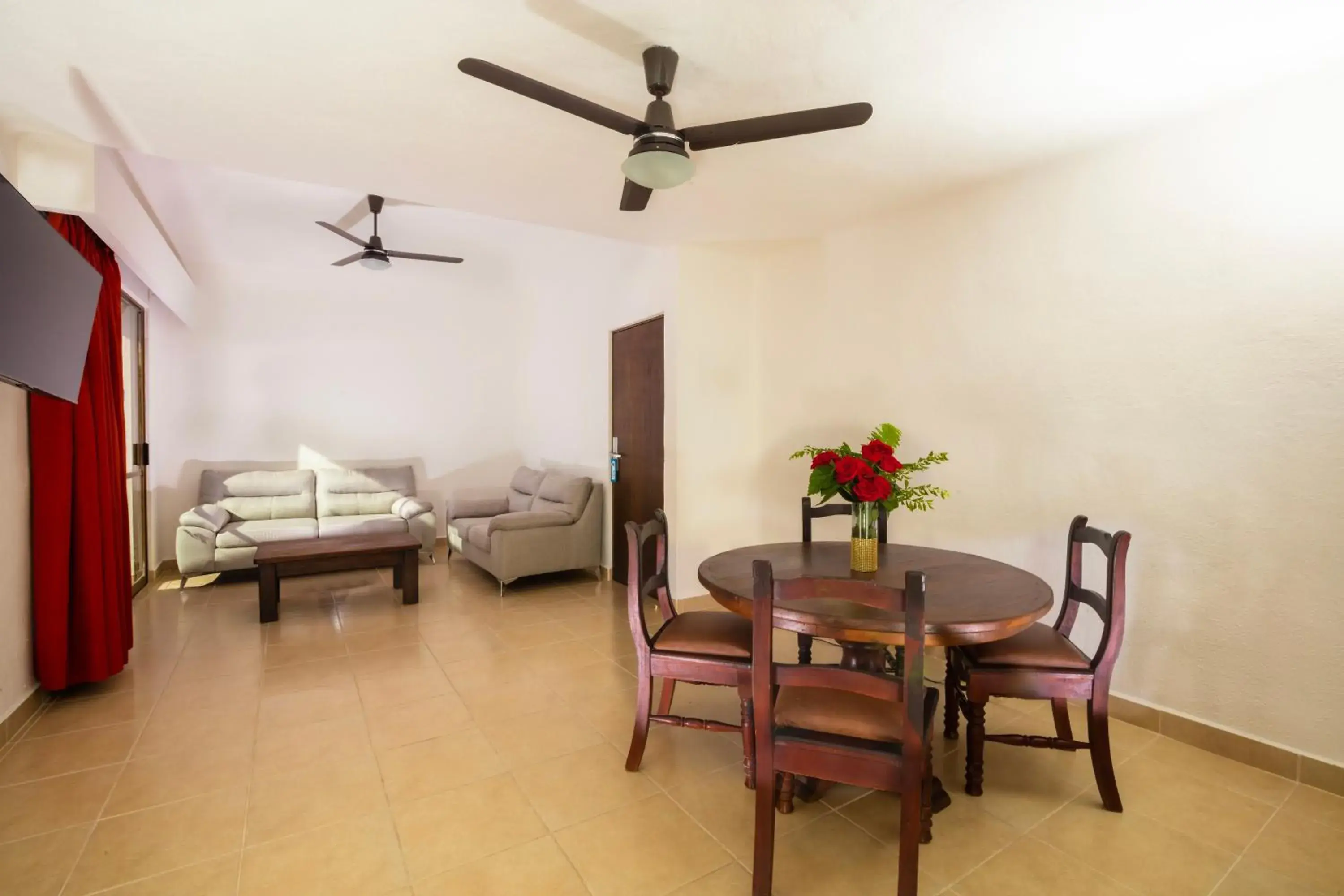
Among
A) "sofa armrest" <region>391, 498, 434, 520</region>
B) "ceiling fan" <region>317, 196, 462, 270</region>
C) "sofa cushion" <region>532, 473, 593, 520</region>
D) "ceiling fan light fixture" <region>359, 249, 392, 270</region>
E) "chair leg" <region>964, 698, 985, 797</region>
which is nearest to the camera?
"chair leg" <region>964, 698, 985, 797</region>

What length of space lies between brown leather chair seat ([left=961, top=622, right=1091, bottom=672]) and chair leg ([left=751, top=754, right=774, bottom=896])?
89 cm

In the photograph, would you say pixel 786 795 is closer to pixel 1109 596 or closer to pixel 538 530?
pixel 1109 596

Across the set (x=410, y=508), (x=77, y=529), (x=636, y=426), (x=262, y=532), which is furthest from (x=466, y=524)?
(x=77, y=529)

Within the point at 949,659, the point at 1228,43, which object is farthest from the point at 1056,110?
the point at 949,659

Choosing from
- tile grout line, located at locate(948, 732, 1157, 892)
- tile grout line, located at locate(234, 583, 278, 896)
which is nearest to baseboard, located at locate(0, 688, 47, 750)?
tile grout line, located at locate(234, 583, 278, 896)

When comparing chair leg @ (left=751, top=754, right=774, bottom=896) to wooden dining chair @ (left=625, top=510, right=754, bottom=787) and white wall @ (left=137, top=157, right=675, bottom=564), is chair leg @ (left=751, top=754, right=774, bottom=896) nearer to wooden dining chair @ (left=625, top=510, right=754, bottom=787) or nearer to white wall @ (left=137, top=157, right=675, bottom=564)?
wooden dining chair @ (left=625, top=510, right=754, bottom=787)

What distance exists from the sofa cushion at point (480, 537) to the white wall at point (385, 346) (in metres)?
1.13

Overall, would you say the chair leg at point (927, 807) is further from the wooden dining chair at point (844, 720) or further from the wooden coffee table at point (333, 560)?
the wooden coffee table at point (333, 560)

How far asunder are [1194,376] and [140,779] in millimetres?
4384

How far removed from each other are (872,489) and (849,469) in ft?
0.36

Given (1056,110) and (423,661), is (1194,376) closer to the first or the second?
(1056,110)

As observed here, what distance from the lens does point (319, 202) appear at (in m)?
4.57

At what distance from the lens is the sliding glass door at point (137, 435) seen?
4.83m

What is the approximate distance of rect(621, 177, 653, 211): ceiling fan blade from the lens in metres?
2.49
